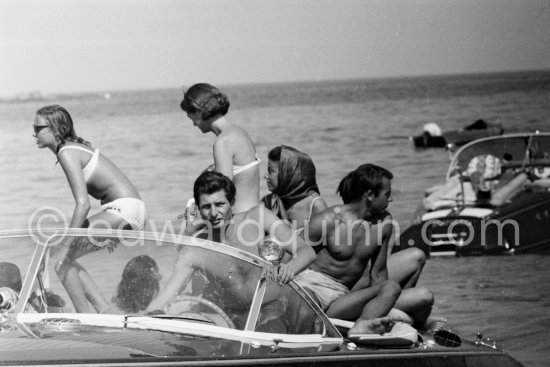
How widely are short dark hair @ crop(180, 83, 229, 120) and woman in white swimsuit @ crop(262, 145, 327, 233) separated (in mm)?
487

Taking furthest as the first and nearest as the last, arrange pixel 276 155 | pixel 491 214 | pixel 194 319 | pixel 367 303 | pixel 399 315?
pixel 491 214 < pixel 276 155 < pixel 399 315 < pixel 367 303 < pixel 194 319

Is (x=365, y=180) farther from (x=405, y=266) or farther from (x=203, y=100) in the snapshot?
(x=203, y=100)

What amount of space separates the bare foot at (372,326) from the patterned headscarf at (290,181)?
5.80 ft

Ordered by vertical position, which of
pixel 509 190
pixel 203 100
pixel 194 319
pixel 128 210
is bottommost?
pixel 194 319

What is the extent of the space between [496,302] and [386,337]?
587 cm

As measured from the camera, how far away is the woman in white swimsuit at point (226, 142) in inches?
278

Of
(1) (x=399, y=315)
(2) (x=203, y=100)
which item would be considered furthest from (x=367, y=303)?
(2) (x=203, y=100)

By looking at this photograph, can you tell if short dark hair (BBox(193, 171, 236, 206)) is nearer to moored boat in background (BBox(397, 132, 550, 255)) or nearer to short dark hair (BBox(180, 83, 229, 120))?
short dark hair (BBox(180, 83, 229, 120))

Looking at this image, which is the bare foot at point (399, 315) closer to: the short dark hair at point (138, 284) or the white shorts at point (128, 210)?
the short dark hair at point (138, 284)

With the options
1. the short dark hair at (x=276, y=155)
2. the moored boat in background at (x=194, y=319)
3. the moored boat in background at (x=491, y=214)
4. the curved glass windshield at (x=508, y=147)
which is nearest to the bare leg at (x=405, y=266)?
the short dark hair at (x=276, y=155)

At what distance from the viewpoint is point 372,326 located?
16.5ft

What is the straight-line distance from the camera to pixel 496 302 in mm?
10391

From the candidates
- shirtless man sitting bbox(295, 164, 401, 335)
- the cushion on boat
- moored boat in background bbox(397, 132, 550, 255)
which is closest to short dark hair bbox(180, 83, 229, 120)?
shirtless man sitting bbox(295, 164, 401, 335)

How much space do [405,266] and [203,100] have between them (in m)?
1.61
